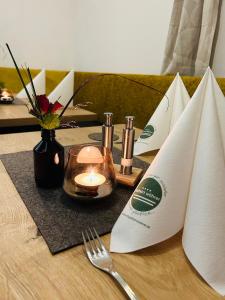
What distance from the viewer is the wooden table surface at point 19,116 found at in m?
1.58

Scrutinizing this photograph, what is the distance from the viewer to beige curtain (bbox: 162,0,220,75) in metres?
1.48

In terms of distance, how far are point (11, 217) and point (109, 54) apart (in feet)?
7.79

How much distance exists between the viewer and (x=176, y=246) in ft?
1.63

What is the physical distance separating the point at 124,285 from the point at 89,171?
0.34 m

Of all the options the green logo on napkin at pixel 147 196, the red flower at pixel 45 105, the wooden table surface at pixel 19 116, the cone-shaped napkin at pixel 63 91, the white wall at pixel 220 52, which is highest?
the white wall at pixel 220 52

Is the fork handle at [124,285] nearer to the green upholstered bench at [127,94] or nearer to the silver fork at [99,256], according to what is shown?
the silver fork at [99,256]

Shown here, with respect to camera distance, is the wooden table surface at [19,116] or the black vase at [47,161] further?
the wooden table surface at [19,116]

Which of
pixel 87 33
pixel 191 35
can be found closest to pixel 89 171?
pixel 191 35

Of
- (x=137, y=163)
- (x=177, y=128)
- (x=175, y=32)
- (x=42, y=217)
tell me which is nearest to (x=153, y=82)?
(x=175, y=32)

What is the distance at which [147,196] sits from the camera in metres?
0.50

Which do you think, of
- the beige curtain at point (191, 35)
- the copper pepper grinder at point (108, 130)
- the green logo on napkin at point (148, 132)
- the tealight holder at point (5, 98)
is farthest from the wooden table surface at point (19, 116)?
the copper pepper grinder at point (108, 130)

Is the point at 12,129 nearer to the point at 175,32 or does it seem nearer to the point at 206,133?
the point at 175,32

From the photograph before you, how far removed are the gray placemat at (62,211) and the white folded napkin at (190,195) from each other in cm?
7

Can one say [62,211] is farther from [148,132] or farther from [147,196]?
[148,132]
